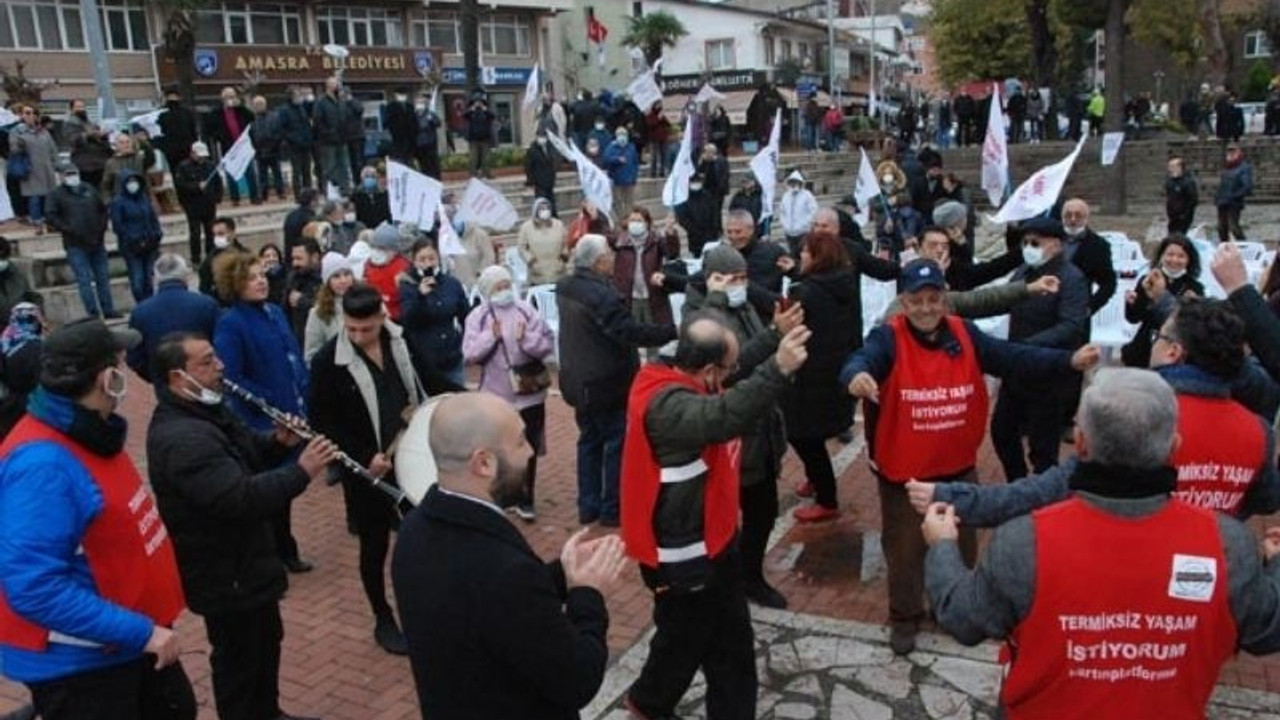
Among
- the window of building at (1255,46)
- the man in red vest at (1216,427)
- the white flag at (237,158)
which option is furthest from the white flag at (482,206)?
the window of building at (1255,46)

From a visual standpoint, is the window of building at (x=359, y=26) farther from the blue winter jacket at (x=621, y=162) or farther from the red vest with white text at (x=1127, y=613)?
the red vest with white text at (x=1127, y=613)

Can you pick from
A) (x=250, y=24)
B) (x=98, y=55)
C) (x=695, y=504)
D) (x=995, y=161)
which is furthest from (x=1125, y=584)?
(x=250, y=24)

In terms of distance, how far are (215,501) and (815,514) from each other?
13.7ft

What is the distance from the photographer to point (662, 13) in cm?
6016

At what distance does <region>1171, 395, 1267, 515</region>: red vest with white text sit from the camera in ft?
11.5

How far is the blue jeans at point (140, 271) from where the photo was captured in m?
13.2

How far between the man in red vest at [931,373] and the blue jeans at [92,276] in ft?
37.2

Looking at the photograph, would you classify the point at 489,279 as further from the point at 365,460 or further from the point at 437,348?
the point at 365,460

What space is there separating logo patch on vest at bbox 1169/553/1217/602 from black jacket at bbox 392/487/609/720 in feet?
4.56

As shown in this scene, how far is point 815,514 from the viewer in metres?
6.93

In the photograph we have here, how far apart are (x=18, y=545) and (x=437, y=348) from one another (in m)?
4.23

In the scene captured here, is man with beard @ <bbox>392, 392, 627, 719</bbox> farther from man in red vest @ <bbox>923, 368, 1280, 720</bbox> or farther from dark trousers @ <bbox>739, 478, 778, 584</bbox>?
dark trousers @ <bbox>739, 478, 778, 584</bbox>

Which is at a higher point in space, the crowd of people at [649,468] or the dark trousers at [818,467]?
the crowd of people at [649,468]

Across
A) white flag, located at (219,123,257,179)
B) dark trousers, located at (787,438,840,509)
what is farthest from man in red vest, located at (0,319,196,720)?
white flag, located at (219,123,257,179)
